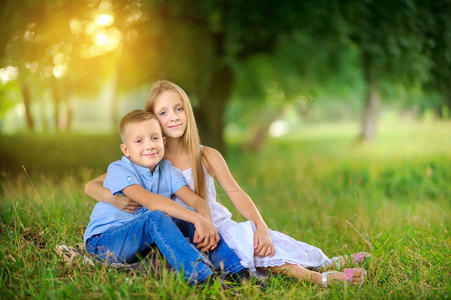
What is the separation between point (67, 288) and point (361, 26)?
7710 mm

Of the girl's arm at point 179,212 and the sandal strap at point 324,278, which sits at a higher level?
the girl's arm at point 179,212

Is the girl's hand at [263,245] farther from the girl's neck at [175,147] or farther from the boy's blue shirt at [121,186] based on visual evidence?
the girl's neck at [175,147]

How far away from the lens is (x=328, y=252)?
379 centimetres

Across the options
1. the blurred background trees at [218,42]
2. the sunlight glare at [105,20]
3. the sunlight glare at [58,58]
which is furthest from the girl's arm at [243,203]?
the sunlight glare at [58,58]

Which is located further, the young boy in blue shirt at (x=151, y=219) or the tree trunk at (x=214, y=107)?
the tree trunk at (x=214, y=107)

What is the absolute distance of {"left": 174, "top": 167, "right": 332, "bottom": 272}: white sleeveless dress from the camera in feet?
9.83

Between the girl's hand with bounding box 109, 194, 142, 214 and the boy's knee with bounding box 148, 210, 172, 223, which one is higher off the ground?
the girl's hand with bounding box 109, 194, 142, 214

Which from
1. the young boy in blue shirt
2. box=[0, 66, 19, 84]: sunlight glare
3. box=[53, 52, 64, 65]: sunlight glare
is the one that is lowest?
the young boy in blue shirt

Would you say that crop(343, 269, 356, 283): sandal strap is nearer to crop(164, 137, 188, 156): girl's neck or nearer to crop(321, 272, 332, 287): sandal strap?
crop(321, 272, 332, 287): sandal strap

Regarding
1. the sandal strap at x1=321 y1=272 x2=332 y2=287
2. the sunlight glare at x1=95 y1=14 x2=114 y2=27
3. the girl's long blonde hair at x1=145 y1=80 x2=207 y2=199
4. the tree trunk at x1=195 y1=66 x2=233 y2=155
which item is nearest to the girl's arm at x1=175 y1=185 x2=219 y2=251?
the girl's long blonde hair at x1=145 y1=80 x2=207 y2=199

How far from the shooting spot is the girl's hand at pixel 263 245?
303cm

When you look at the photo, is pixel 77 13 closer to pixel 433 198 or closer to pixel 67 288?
pixel 67 288

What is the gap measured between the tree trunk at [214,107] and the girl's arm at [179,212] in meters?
7.75

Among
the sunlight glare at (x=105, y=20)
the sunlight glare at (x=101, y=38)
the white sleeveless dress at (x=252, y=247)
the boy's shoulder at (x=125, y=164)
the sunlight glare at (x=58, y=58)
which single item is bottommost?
the white sleeveless dress at (x=252, y=247)
